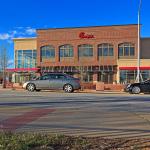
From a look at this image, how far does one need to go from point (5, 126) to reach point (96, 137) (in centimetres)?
296

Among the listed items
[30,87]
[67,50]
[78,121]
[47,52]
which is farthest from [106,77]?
[78,121]

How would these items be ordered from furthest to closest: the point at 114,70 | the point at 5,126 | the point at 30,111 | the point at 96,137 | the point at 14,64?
the point at 14,64 → the point at 114,70 → the point at 30,111 → the point at 5,126 → the point at 96,137

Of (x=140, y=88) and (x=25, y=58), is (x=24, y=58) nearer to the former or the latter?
(x=25, y=58)

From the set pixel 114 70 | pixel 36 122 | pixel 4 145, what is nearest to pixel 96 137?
pixel 4 145

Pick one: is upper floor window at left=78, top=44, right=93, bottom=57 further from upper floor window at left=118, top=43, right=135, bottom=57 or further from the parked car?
the parked car

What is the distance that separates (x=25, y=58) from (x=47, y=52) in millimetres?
7621

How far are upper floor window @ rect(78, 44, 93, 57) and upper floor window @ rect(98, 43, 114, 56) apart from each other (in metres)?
1.45

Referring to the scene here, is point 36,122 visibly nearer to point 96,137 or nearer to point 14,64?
point 96,137

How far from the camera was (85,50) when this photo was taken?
67.2 meters

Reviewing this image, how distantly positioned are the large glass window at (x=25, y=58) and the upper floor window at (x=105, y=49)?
13480 millimetres

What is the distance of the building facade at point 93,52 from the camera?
212ft

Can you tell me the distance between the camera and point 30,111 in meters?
15.3

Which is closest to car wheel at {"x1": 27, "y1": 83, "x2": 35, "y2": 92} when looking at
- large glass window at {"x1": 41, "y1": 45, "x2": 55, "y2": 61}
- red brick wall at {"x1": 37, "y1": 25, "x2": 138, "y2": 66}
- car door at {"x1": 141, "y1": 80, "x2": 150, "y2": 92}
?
car door at {"x1": 141, "y1": 80, "x2": 150, "y2": 92}

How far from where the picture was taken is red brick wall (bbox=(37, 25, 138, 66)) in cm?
6500
